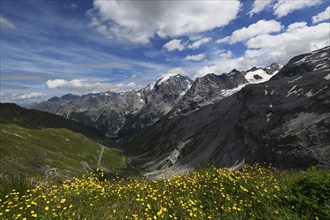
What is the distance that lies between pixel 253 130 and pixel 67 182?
381 ft

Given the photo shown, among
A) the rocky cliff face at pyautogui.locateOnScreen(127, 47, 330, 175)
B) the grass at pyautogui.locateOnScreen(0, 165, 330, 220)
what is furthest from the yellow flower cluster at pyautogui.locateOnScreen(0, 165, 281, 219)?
the rocky cliff face at pyautogui.locateOnScreen(127, 47, 330, 175)

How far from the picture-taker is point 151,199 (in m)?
10.3

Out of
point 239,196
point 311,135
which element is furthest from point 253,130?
point 239,196

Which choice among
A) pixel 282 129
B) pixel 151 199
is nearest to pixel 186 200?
pixel 151 199

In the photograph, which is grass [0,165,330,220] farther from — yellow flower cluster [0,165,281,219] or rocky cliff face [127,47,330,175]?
rocky cliff face [127,47,330,175]

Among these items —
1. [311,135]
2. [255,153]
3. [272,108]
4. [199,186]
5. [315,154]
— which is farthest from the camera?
[272,108]

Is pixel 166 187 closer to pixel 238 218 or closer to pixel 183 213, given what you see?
pixel 183 213

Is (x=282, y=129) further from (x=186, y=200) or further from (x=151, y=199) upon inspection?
(x=151, y=199)

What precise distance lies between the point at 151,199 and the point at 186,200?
126cm

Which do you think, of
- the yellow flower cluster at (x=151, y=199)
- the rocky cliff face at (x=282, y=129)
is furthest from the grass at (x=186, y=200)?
the rocky cliff face at (x=282, y=129)

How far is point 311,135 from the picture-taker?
7731 centimetres

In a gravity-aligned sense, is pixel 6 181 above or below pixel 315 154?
above

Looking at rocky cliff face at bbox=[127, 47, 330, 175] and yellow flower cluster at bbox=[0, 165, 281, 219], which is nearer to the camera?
yellow flower cluster at bbox=[0, 165, 281, 219]

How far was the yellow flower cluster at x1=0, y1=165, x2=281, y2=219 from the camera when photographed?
8742 mm
